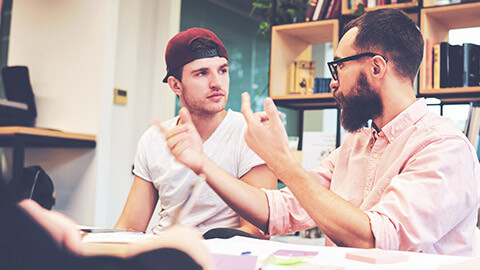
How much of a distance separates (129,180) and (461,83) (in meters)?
2.36

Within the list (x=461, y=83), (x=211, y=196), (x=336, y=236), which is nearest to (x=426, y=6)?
(x=461, y=83)

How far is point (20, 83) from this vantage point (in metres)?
3.46

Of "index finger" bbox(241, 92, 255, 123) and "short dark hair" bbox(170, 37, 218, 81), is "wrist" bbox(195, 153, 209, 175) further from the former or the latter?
"short dark hair" bbox(170, 37, 218, 81)

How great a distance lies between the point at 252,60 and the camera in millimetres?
5441

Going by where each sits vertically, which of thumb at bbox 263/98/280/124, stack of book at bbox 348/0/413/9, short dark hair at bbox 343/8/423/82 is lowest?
thumb at bbox 263/98/280/124

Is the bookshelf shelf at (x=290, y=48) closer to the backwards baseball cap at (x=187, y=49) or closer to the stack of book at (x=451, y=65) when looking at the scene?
the stack of book at (x=451, y=65)

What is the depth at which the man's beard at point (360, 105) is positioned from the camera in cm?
136

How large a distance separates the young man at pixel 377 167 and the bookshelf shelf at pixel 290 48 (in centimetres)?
146

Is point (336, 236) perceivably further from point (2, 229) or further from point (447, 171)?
point (2, 229)

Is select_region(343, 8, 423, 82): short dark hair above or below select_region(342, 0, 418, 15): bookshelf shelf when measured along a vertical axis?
below

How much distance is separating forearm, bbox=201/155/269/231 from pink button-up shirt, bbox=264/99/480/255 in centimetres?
5

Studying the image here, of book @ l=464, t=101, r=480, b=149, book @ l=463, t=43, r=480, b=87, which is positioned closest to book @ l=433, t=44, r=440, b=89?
book @ l=463, t=43, r=480, b=87

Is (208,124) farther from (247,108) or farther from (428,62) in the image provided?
(428,62)

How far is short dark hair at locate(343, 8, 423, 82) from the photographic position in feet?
4.37
